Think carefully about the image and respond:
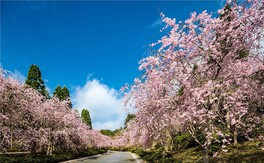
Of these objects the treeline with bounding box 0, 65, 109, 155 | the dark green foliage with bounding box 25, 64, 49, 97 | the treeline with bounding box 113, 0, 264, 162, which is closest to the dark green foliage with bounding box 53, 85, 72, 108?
the dark green foliage with bounding box 25, 64, 49, 97

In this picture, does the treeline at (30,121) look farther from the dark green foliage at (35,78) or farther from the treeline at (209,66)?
the dark green foliage at (35,78)

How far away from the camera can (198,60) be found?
349 inches

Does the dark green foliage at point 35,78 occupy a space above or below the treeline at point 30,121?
above

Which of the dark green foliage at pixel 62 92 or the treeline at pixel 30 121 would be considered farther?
the dark green foliage at pixel 62 92

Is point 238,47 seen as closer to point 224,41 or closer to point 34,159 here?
point 224,41

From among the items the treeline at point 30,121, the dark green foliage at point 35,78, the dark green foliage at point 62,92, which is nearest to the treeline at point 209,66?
the treeline at point 30,121

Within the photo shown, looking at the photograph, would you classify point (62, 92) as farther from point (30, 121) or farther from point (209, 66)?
point (209, 66)

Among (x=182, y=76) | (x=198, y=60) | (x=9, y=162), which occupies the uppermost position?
(x=198, y=60)

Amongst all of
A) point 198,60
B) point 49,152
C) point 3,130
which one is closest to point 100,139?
point 49,152

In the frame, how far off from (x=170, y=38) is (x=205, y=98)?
2456 mm

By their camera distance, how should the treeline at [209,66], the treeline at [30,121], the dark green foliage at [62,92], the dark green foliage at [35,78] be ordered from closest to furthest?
the treeline at [209,66] < the treeline at [30,121] < the dark green foliage at [35,78] < the dark green foliage at [62,92]

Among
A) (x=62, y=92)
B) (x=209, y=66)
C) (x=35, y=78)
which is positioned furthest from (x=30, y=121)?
(x=62, y=92)

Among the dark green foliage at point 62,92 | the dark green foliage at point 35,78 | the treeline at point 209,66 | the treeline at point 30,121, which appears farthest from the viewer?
the dark green foliage at point 62,92

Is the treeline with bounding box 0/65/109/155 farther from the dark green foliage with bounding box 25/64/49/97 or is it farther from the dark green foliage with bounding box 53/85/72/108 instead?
the dark green foliage with bounding box 53/85/72/108
